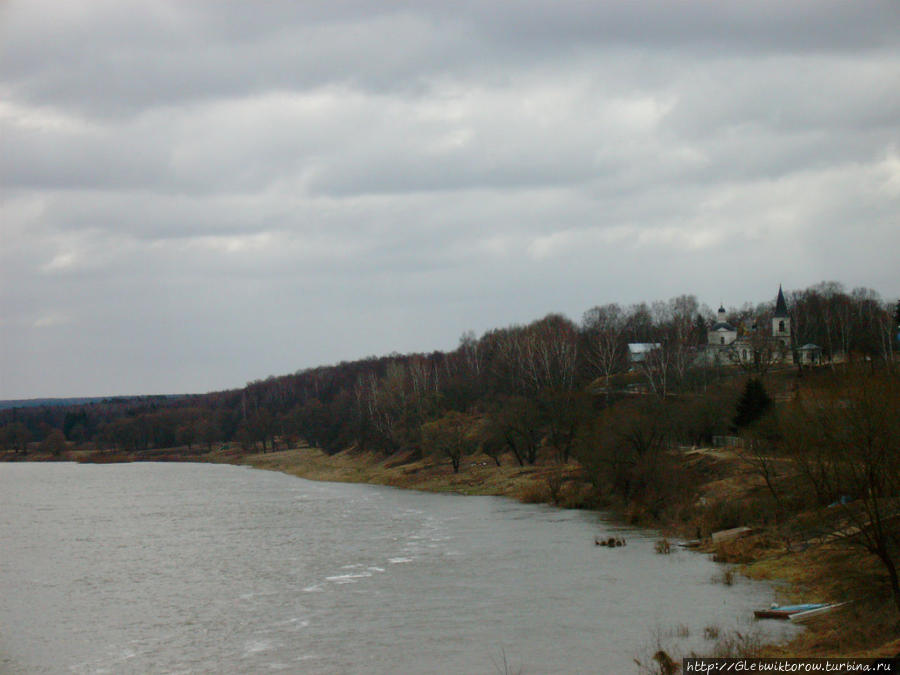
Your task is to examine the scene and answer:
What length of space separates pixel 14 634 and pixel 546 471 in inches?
1834

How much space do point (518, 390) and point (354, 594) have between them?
2871 inches

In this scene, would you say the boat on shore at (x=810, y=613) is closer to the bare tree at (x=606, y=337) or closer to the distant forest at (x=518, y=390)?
the distant forest at (x=518, y=390)

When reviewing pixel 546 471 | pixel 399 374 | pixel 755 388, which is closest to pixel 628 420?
pixel 755 388

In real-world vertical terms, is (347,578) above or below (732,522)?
below

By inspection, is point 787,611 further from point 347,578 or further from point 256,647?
point 347,578

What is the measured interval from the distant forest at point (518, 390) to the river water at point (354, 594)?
55.6 ft

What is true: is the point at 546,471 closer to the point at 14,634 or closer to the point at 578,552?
the point at 578,552

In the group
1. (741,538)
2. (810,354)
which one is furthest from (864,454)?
(810,354)

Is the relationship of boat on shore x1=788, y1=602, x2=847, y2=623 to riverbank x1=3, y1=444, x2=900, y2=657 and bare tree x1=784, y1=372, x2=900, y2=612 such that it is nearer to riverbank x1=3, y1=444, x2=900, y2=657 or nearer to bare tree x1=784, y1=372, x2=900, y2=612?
riverbank x1=3, y1=444, x2=900, y2=657

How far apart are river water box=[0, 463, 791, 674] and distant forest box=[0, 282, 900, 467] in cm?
1696

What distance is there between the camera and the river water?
24.6 m

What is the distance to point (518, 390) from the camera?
104812 mm

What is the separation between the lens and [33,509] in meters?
68.6

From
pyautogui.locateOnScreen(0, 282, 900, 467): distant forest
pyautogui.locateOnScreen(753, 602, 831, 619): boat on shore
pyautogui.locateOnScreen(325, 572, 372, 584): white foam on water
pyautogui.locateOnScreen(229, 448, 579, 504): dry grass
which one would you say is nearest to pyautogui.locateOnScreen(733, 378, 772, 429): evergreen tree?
pyautogui.locateOnScreen(0, 282, 900, 467): distant forest
